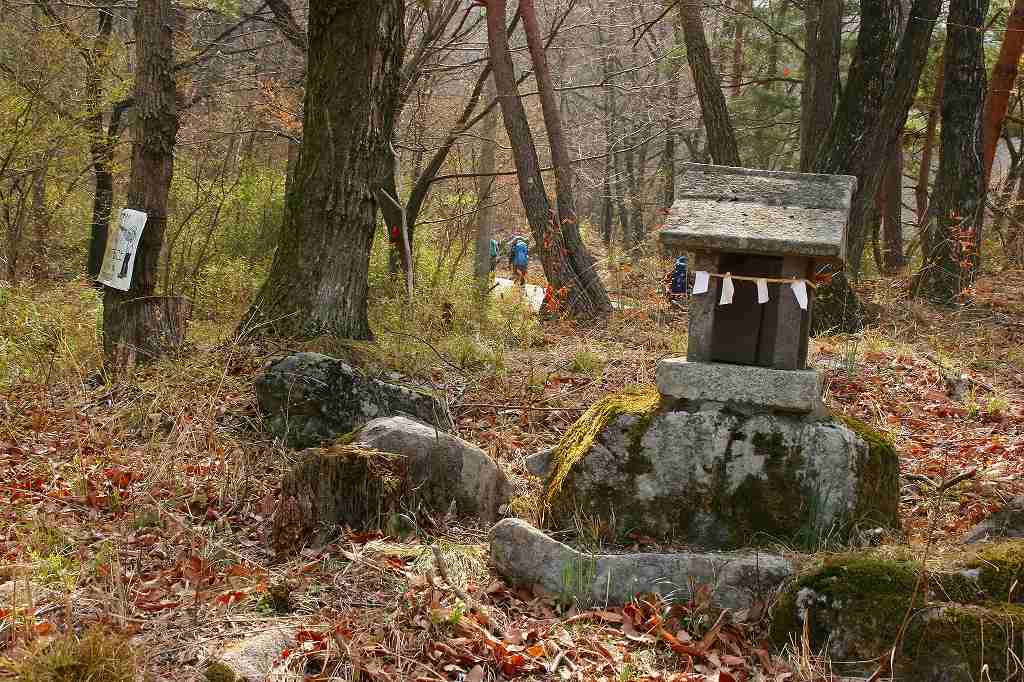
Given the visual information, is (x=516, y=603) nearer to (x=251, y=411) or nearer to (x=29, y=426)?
(x=251, y=411)

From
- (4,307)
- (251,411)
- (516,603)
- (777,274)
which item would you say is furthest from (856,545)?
(4,307)

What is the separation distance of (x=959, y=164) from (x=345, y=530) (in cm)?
995

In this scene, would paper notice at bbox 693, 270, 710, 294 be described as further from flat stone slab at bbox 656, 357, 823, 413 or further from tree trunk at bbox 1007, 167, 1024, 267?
tree trunk at bbox 1007, 167, 1024, 267

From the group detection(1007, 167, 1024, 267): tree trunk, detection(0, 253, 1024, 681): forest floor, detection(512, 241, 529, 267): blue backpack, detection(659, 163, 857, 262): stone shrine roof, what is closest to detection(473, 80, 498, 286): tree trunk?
detection(512, 241, 529, 267): blue backpack

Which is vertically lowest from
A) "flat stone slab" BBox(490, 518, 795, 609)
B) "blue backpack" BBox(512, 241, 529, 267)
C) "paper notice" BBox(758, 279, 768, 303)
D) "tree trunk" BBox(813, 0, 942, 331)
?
"flat stone slab" BBox(490, 518, 795, 609)

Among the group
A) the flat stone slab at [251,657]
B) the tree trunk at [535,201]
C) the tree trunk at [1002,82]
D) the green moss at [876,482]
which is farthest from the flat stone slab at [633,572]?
the tree trunk at [1002,82]

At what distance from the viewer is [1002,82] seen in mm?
12578

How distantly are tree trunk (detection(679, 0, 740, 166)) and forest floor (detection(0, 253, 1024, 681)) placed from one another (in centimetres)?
296

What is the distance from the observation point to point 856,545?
4.39 meters

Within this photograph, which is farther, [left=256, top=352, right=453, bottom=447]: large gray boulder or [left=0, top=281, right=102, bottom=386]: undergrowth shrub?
[left=0, top=281, right=102, bottom=386]: undergrowth shrub

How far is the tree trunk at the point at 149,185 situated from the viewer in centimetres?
730

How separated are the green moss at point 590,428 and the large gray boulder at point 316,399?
1.54 m

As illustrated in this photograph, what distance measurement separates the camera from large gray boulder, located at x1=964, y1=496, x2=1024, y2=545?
4219 millimetres

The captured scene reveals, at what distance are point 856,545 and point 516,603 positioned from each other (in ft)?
5.41
